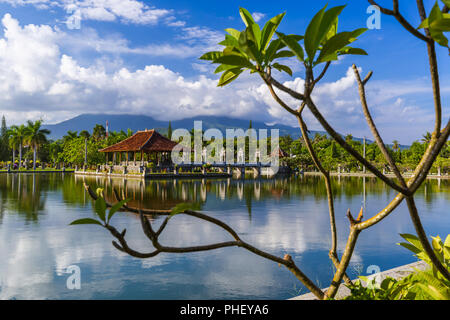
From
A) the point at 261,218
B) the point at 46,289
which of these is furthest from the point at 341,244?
the point at 46,289

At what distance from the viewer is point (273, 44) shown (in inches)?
56.5

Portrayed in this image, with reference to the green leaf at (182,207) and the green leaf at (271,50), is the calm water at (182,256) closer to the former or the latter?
the green leaf at (182,207)

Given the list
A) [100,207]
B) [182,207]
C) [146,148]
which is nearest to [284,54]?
[182,207]

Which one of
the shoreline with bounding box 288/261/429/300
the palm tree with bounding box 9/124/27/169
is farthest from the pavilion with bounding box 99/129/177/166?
the shoreline with bounding box 288/261/429/300

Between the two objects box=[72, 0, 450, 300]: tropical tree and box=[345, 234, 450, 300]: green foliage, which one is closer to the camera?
box=[72, 0, 450, 300]: tropical tree

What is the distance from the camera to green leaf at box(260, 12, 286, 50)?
1.40m

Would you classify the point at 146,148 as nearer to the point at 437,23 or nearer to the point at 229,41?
the point at 229,41

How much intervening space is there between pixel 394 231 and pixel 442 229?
5.27ft

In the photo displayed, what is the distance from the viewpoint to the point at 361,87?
1699mm

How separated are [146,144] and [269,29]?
36.5 metres

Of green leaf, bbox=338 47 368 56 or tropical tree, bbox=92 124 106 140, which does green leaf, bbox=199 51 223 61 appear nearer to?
green leaf, bbox=338 47 368 56

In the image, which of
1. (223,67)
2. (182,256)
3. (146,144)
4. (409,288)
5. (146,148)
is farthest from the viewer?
(146,144)

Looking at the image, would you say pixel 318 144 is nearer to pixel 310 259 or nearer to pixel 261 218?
pixel 261 218

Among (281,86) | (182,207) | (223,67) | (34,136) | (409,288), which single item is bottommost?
(409,288)
